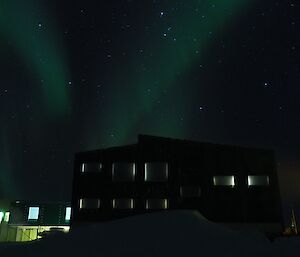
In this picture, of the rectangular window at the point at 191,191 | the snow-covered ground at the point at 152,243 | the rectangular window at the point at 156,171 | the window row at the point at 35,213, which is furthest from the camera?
the window row at the point at 35,213

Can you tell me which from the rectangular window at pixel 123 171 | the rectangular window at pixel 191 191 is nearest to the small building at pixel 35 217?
the rectangular window at pixel 123 171

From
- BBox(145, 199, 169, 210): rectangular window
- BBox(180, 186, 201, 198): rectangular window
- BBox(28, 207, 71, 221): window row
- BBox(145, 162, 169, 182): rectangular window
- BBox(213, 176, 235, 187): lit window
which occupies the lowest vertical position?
BBox(28, 207, 71, 221): window row

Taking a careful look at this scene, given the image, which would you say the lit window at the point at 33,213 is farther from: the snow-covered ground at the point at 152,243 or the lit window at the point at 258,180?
the snow-covered ground at the point at 152,243

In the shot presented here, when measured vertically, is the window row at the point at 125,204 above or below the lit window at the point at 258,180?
below

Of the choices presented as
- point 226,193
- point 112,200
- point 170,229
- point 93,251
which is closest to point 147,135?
point 112,200

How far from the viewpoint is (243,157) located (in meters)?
35.1

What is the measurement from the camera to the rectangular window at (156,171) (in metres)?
35.0

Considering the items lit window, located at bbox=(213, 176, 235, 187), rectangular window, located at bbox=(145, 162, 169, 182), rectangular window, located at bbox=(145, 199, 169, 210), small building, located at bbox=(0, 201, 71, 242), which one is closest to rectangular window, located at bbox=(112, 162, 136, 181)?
rectangular window, located at bbox=(145, 162, 169, 182)

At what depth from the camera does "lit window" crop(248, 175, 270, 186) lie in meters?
34.5

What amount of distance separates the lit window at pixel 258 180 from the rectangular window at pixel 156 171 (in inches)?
335

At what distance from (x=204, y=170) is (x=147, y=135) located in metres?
6.91

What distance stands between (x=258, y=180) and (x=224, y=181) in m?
3.51

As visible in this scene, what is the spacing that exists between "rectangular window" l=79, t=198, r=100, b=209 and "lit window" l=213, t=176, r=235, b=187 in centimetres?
1228

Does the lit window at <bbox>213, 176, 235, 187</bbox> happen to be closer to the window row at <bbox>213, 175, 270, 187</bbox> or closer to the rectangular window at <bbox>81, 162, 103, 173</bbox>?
the window row at <bbox>213, 175, 270, 187</bbox>
